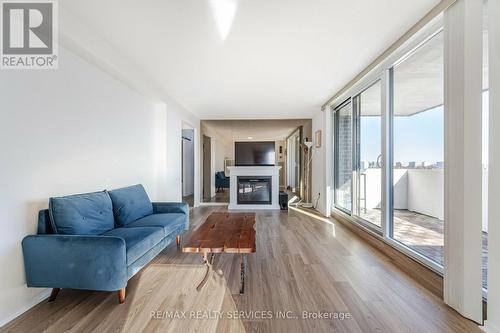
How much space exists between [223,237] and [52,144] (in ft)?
5.96

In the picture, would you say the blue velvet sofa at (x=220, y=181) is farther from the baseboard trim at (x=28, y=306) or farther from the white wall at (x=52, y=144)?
the baseboard trim at (x=28, y=306)

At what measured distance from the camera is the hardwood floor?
1.49 metres

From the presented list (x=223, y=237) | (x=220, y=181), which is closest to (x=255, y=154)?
(x=220, y=181)

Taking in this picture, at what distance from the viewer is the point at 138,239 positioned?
1977 millimetres

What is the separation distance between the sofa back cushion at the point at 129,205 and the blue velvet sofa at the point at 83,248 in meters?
0.20

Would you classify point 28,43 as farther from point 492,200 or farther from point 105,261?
point 492,200

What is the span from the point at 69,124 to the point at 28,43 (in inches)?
28.5

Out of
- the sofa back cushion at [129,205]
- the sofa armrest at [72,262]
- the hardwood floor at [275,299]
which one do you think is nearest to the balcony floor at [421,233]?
the hardwood floor at [275,299]

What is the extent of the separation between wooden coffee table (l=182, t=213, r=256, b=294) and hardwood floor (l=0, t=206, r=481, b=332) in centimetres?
18

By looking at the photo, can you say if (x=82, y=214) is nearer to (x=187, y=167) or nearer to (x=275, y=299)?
(x=275, y=299)

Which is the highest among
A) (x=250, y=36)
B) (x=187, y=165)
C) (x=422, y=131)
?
(x=250, y=36)

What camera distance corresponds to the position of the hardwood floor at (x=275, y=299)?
1.49 metres

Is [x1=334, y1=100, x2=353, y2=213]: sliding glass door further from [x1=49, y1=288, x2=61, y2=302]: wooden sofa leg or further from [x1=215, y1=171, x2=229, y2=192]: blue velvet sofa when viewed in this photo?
[x1=215, y1=171, x2=229, y2=192]: blue velvet sofa

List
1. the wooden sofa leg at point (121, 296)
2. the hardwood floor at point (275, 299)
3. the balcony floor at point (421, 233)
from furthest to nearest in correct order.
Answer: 1. the balcony floor at point (421, 233)
2. the wooden sofa leg at point (121, 296)
3. the hardwood floor at point (275, 299)
